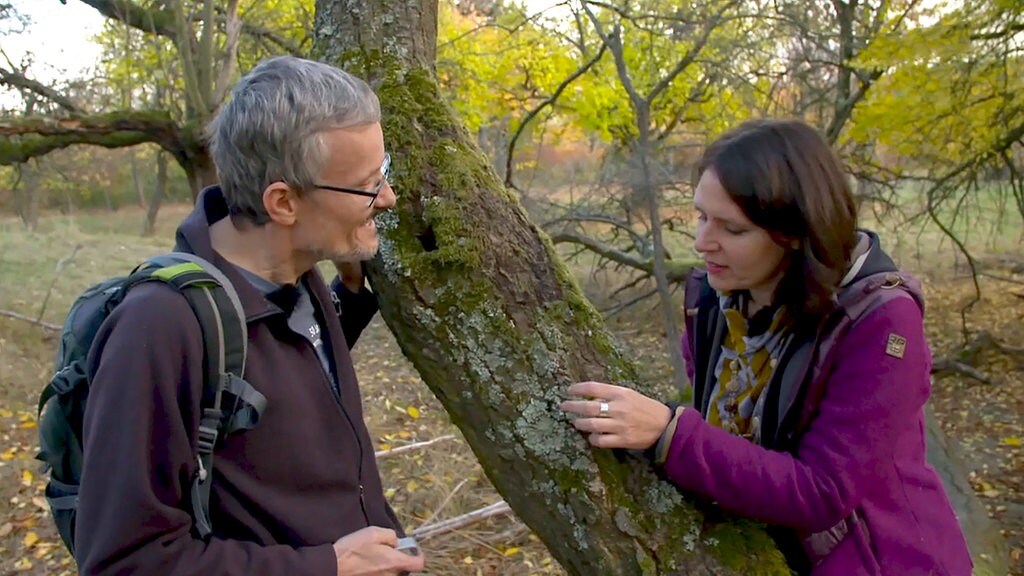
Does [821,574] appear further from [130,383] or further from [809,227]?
[130,383]

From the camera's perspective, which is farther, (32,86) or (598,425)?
(32,86)

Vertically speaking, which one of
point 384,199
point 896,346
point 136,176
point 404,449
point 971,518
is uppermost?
point 136,176

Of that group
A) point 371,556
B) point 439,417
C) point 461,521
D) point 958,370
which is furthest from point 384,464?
point 958,370

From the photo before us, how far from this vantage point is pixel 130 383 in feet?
3.60

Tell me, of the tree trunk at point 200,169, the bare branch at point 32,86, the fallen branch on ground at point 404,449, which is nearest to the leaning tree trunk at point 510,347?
the fallen branch on ground at point 404,449

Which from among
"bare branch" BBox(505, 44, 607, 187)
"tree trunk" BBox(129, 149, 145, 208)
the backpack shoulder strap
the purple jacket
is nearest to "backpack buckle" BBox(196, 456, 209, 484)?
the backpack shoulder strap

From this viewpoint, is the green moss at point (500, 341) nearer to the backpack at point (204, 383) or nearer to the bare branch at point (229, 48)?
the backpack at point (204, 383)

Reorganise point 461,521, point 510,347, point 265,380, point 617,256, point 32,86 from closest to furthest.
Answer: point 265,380 < point 510,347 < point 461,521 < point 32,86 < point 617,256

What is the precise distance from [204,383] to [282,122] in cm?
46

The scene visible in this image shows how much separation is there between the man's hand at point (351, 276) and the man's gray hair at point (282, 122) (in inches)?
15.8

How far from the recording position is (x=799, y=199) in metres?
1.44

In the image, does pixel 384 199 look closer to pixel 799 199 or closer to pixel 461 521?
pixel 799 199

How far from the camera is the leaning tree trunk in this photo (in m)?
1.47

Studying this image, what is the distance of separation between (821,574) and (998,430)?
22.9 ft
